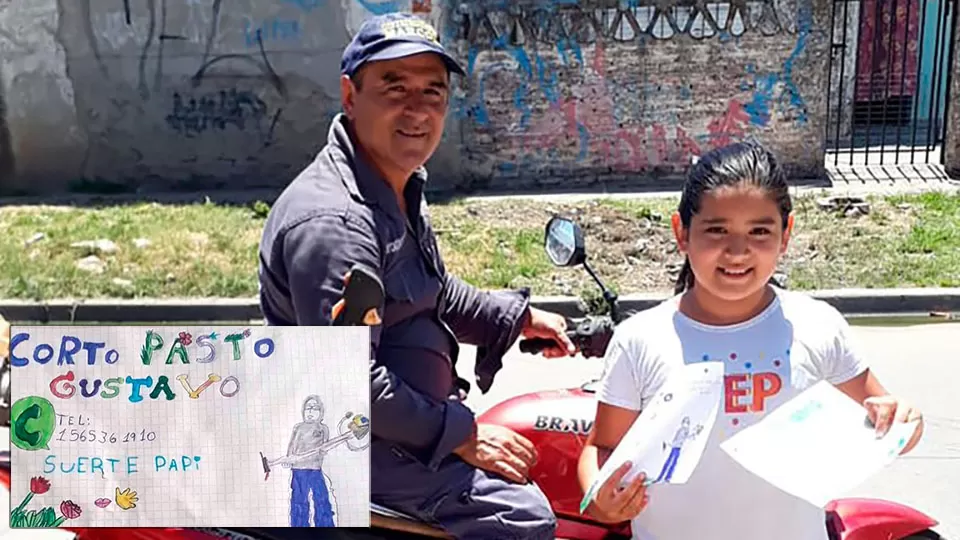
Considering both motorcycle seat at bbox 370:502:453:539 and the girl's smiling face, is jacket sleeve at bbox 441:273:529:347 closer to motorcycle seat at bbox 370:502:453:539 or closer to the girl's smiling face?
motorcycle seat at bbox 370:502:453:539

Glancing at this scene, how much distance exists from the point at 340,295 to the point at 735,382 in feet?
2.40

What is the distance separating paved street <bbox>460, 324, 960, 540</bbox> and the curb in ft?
1.30

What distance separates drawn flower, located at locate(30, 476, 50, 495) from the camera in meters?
1.71

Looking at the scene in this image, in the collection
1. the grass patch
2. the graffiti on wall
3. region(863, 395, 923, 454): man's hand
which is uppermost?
region(863, 395, 923, 454): man's hand

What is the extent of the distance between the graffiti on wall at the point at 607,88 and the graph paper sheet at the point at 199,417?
1006 centimetres

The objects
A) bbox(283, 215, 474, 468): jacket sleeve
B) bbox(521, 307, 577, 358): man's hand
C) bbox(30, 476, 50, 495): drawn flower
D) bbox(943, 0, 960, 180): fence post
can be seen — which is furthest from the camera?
bbox(943, 0, 960, 180): fence post

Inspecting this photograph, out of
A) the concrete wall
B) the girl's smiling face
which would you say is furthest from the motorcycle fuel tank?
the concrete wall

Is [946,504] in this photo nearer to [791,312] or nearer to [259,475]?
[791,312]

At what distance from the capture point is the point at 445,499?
6.55ft

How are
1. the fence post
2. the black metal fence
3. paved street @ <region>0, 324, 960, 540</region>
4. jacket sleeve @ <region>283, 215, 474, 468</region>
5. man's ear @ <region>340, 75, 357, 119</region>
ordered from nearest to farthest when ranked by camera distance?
jacket sleeve @ <region>283, 215, 474, 468</region> < man's ear @ <region>340, 75, 357, 119</region> < paved street @ <region>0, 324, 960, 540</region> < the fence post < the black metal fence

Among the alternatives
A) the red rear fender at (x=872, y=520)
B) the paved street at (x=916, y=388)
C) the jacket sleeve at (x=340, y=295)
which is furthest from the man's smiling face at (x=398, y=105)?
the paved street at (x=916, y=388)

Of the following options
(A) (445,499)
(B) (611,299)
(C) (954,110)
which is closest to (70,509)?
(A) (445,499)

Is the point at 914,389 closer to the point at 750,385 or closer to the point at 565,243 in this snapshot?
the point at 565,243

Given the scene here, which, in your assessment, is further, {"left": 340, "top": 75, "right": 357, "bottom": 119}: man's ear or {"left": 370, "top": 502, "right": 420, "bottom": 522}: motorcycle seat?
{"left": 340, "top": 75, "right": 357, "bottom": 119}: man's ear
